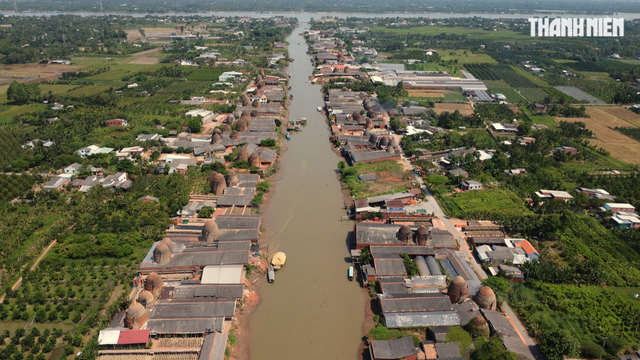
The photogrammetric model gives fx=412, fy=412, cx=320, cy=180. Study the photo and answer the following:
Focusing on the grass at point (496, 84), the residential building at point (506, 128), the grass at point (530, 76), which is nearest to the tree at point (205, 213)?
the residential building at point (506, 128)

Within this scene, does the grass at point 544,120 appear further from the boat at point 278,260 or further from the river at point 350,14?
the river at point 350,14

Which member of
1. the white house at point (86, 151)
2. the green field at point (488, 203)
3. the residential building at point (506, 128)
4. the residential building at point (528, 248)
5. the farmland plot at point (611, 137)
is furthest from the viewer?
the residential building at point (506, 128)

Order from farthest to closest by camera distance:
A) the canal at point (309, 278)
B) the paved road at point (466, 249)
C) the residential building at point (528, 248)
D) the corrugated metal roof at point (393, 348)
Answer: the residential building at point (528, 248) < the canal at point (309, 278) < the paved road at point (466, 249) < the corrugated metal roof at point (393, 348)

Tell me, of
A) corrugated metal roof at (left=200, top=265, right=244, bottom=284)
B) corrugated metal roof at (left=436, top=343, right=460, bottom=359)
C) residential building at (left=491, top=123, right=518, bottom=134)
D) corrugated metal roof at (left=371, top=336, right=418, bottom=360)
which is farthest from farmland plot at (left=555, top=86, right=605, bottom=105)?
corrugated metal roof at (left=200, top=265, right=244, bottom=284)

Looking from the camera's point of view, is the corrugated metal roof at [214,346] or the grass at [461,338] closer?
the corrugated metal roof at [214,346]

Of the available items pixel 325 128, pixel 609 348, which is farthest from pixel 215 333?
pixel 325 128
